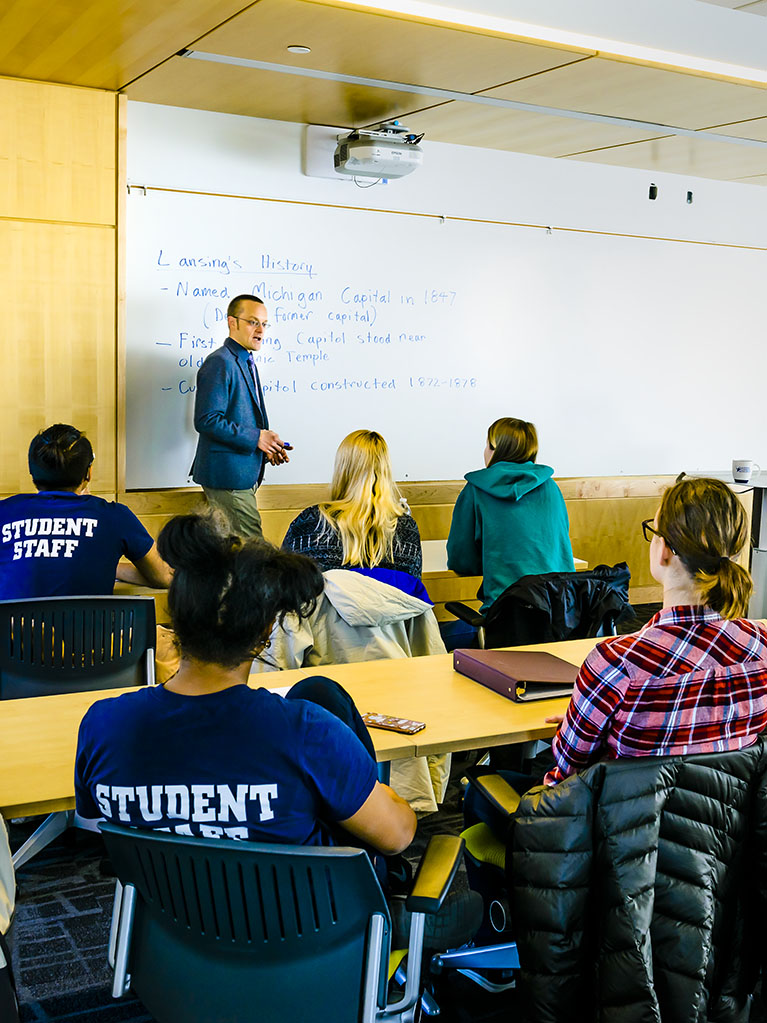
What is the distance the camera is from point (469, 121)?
531 centimetres

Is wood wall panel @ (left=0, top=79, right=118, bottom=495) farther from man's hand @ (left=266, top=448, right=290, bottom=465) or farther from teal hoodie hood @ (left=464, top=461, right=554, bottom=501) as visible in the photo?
teal hoodie hood @ (left=464, top=461, right=554, bottom=501)

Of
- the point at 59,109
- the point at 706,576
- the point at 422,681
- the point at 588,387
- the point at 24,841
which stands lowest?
the point at 24,841

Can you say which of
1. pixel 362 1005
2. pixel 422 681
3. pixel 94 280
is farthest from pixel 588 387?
pixel 362 1005

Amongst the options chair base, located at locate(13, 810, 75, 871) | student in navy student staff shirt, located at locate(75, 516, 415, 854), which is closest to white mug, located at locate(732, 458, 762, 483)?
chair base, located at locate(13, 810, 75, 871)

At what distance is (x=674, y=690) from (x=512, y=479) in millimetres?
2230

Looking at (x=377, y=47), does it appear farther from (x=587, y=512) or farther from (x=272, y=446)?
(x=587, y=512)

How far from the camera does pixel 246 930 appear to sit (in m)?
1.52

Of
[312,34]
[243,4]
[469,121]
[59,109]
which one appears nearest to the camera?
[243,4]

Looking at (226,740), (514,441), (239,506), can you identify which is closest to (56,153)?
(239,506)

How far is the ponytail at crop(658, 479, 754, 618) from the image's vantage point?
2.02 m

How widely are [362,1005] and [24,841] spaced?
6.49 ft

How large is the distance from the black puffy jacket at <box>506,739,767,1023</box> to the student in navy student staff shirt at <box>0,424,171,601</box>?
5.62 feet

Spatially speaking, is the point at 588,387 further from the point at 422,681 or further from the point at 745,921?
the point at 745,921

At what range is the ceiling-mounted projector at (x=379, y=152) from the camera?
5.18 metres
